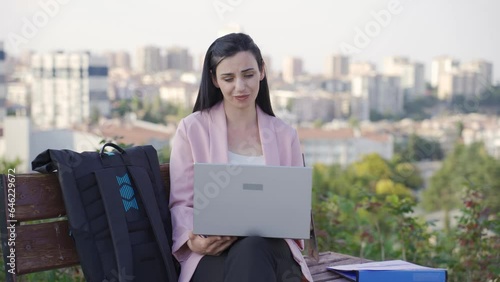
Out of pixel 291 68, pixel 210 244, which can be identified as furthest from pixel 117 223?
pixel 291 68

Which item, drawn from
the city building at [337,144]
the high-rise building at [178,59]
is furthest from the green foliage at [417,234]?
the high-rise building at [178,59]

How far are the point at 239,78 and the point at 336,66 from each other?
2410 inches

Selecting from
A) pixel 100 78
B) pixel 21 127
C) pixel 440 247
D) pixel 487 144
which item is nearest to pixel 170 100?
pixel 100 78

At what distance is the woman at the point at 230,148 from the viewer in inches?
82.5

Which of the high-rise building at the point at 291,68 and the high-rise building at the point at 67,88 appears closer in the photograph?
the high-rise building at the point at 67,88

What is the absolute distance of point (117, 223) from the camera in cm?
206

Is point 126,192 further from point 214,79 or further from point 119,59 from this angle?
point 119,59

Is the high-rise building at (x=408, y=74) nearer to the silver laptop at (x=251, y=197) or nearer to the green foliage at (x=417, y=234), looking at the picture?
the green foliage at (x=417, y=234)

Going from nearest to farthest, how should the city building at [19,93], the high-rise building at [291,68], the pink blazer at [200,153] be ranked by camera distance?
the pink blazer at [200,153]
the city building at [19,93]
the high-rise building at [291,68]

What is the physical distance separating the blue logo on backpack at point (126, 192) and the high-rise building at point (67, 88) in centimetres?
4808

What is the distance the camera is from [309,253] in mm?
2570

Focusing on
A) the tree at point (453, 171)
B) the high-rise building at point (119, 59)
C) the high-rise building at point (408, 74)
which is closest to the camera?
the tree at point (453, 171)

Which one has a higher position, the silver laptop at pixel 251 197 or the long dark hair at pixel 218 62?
the long dark hair at pixel 218 62

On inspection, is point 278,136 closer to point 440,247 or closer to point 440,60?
point 440,247
